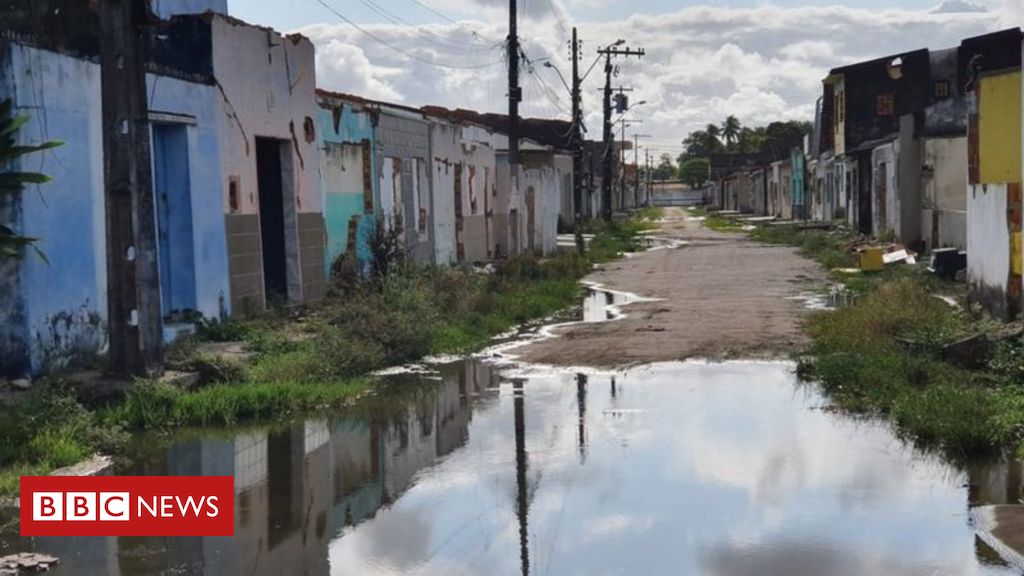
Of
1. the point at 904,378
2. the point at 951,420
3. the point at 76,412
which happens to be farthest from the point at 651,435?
the point at 76,412

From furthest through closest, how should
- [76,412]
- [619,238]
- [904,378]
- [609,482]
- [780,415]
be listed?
[619,238] < [904,378] < [780,415] < [76,412] < [609,482]

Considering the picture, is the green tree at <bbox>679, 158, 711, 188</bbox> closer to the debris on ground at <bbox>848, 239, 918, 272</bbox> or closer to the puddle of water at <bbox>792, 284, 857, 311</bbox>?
the debris on ground at <bbox>848, 239, 918, 272</bbox>

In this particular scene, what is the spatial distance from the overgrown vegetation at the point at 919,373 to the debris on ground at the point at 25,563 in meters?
5.95

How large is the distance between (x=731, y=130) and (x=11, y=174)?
13705 cm

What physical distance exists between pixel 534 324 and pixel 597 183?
66.5 meters

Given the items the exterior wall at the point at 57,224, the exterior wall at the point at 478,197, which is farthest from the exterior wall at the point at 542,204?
the exterior wall at the point at 57,224

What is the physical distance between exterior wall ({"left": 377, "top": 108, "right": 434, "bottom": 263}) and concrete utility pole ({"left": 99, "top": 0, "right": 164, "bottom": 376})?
11.6 metres

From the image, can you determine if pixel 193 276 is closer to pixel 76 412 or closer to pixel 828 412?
pixel 76 412

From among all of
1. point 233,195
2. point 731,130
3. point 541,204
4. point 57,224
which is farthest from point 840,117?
point 731,130

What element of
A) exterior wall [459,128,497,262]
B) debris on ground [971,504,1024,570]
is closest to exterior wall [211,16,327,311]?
exterior wall [459,128,497,262]

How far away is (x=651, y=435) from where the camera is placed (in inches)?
377

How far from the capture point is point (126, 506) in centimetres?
757

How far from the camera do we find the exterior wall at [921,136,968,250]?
28.5 meters

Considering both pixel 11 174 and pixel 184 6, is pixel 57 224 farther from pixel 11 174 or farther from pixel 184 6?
pixel 184 6
